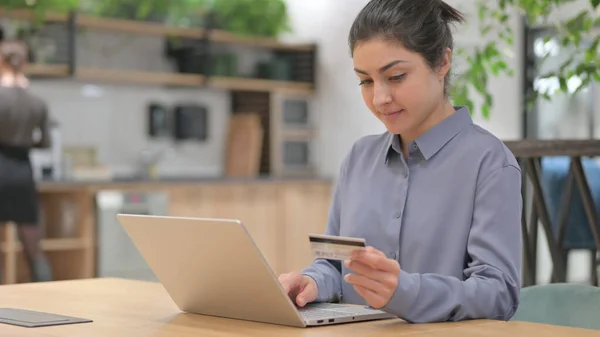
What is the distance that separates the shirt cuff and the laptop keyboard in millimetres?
84

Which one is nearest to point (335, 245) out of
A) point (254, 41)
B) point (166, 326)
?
point (166, 326)

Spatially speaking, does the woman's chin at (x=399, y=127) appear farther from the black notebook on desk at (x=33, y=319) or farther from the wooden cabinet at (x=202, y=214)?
the wooden cabinet at (x=202, y=214)

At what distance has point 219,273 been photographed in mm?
1610

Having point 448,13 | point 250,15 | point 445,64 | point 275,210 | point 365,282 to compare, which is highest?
point 250,15

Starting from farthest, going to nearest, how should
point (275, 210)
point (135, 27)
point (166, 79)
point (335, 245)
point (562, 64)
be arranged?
point (275, 210), point (166, 79), point (135, 27), point (562, 64), point (335, 245)

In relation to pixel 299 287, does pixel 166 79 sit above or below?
above

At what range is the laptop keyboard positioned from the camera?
164 centimetres

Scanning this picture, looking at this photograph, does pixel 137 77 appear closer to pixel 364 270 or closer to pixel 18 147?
pixel 18 147

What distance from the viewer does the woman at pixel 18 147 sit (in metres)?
5.75

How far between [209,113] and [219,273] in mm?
6817

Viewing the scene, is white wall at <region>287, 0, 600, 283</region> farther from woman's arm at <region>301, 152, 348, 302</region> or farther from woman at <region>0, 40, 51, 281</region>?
woman's arm at <region>301, 152, 348, 302</region>

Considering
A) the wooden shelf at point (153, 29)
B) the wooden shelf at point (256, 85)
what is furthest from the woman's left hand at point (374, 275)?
the wooden shelf at point (256, 85)

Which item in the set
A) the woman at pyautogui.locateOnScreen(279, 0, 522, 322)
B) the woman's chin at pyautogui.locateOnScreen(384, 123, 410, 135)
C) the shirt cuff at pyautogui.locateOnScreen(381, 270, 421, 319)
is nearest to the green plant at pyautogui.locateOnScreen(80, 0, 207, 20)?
the woman at pyautogui.locateOnScreen(279, 0, 522, 322)

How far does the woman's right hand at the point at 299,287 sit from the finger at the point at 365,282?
0.25 metres
